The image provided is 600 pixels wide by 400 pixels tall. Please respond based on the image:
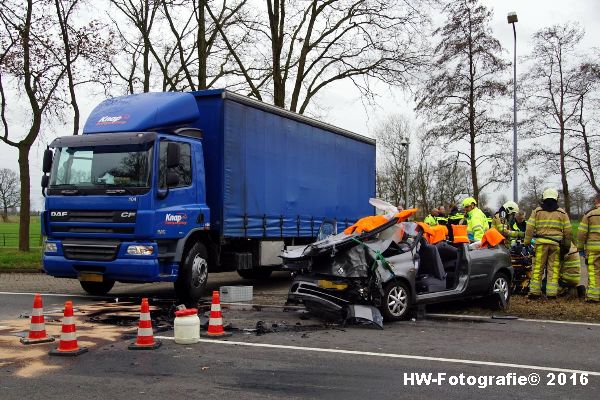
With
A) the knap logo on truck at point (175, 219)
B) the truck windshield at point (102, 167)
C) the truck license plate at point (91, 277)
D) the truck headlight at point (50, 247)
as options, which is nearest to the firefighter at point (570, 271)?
the knap logo on truck at point (175, 219)

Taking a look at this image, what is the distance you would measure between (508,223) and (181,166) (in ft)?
21.8

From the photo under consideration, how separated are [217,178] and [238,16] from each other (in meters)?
15.5

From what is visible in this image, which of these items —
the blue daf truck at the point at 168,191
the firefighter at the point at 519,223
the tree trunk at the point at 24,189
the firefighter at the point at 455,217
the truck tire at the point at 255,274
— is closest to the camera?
the blue daf truck at the point at 168,191

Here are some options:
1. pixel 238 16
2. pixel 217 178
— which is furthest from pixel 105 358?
pixel 238 16

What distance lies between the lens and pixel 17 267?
663 inches

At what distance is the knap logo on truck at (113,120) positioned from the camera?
10109mm

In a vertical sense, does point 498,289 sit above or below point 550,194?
below

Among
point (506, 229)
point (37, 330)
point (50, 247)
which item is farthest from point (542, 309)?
point (50, 247)

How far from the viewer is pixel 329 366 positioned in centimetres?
591

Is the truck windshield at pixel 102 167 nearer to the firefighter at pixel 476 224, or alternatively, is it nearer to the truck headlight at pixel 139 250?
the truck headlight at pixel 139 250

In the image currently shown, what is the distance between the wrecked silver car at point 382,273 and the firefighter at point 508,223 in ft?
9.19

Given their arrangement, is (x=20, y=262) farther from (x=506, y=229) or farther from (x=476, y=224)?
(x=506, y=229)

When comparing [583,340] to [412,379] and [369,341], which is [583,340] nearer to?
[369,341]

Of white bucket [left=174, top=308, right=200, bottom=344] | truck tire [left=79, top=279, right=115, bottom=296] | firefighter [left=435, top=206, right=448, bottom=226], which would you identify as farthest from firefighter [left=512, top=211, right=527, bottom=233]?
truck tire [left=79, top=279, right=115, bottom=296]
